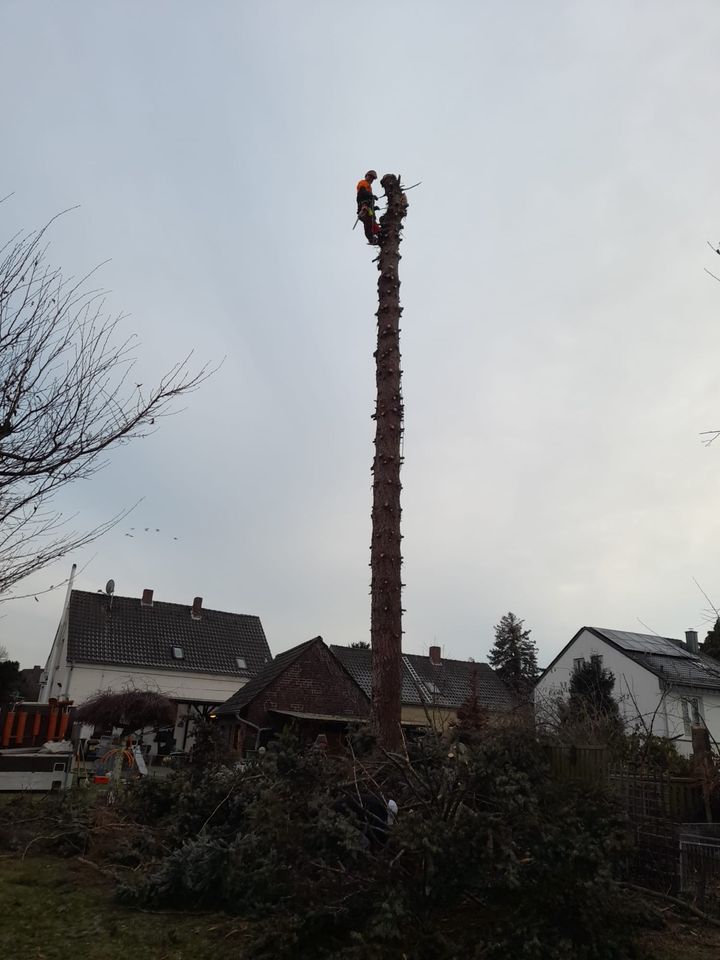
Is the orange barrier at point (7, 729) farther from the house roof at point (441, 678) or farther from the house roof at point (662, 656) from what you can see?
the house roof at point (662, 656)

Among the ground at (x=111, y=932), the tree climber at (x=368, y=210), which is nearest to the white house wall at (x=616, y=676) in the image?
the tree climber at (x=368, y=210)

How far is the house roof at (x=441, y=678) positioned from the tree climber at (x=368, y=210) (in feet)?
79.4

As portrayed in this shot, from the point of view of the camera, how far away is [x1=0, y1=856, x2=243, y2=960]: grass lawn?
5.16m

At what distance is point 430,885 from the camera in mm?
4859

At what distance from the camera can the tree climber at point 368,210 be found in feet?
35.2

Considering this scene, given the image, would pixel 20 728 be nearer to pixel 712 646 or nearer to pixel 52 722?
pixel 52 722

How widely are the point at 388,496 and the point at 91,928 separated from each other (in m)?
5.63

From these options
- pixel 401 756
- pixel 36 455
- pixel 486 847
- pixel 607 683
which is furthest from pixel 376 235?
pixel 607 683

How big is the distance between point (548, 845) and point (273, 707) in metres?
18.7

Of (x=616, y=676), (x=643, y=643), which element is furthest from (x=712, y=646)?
(x=616, y=676)

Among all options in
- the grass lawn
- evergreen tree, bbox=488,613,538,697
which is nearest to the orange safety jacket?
the grass lawn

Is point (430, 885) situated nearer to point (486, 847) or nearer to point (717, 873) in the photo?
point (486, 847)

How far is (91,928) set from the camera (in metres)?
5.73

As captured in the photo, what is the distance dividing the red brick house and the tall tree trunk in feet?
42.1
